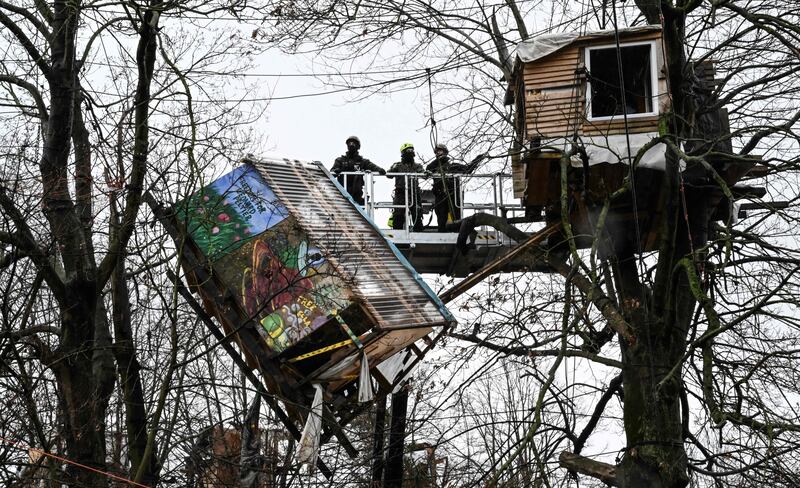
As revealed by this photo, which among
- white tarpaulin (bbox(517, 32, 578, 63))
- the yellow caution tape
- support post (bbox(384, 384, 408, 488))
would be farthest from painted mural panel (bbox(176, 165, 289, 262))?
white tarpaulin (bbox(517, 32, 578, 63))

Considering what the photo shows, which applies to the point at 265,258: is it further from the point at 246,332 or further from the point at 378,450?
the point at 378,450

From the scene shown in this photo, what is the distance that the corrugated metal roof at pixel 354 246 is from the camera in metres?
13.6

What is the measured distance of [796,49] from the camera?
10.8 metres

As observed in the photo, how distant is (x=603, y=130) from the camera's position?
1495cm

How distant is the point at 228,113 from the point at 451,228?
17.8ft

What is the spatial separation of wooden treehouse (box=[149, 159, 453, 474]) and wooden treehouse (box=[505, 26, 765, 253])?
7.30ft

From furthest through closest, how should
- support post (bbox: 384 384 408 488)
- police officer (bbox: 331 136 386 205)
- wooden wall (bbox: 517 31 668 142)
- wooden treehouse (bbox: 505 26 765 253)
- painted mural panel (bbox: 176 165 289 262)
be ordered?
police officer (bbox: 331 136 386 205) → support post (bbox: 384 384 408 488) → wooden wall (bbox: 517 31 668 142) → wooden treehouse (bbox: 505 26 765 253) → painted mural panel (bbox: 176 165 289 262)

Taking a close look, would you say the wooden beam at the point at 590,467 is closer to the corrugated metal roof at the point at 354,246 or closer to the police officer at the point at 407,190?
the corrugated metal roof at the point at 354,246

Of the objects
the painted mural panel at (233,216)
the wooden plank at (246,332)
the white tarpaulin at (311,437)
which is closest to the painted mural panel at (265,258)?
the painted mural panel at (233,216)

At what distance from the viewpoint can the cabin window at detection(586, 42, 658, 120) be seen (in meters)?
15.2

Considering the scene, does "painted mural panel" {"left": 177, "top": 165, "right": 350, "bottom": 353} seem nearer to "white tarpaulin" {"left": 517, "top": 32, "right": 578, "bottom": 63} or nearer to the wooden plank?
the wooden plank

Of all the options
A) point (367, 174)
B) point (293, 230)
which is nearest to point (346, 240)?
point (293, 230)

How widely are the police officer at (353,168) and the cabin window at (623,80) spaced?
323 cm

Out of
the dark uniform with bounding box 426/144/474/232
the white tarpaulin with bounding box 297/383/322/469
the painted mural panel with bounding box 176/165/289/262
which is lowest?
the white tarpaulin with bounding box 297/383/322/469
